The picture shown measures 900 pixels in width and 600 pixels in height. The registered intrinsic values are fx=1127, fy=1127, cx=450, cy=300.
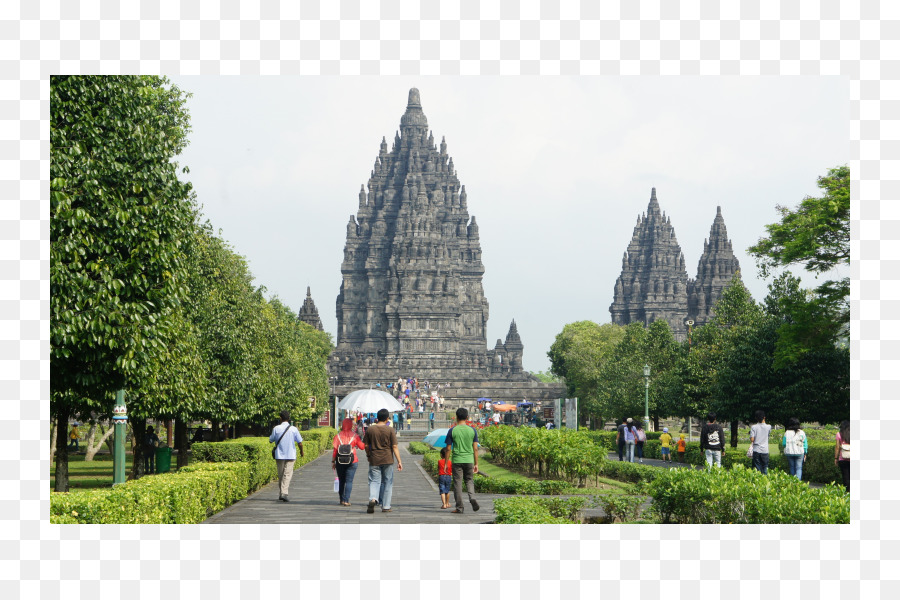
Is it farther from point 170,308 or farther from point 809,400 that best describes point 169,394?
point 809,400

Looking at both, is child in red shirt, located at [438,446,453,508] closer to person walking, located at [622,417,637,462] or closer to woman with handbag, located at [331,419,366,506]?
woman with handbag, located at [331,419,366,506]

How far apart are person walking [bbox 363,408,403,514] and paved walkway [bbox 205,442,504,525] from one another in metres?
0.30

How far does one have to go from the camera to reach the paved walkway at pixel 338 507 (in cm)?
1904

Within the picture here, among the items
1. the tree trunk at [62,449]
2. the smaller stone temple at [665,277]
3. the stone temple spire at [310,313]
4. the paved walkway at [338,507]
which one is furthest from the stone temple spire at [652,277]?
the tree trunk at [62,449]

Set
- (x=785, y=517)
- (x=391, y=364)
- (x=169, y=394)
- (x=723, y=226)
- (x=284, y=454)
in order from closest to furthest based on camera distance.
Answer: (x=785, y=517) → (x=284, y=454) → (x=169, y=394) → (x=391, y=364) → (x=723, y=226)

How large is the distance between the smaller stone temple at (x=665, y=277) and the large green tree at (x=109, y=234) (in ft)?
432

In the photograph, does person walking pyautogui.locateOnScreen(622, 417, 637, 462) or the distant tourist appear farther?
person walking pyautogui.locateOnScreen(622, 417, 637, 462)

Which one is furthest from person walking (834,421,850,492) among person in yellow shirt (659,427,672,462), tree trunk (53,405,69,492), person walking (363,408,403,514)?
person in yellow shirt (659,427,672,462)

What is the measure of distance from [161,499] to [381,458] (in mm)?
4495

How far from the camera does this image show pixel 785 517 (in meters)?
14.2

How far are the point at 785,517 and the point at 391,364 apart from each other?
117 meters

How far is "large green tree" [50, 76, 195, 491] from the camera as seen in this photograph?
16750 millimetres

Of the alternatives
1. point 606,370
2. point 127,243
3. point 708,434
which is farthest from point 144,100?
point 606,370

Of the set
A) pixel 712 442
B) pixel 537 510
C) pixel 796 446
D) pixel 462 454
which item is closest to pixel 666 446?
pixel 712 442
